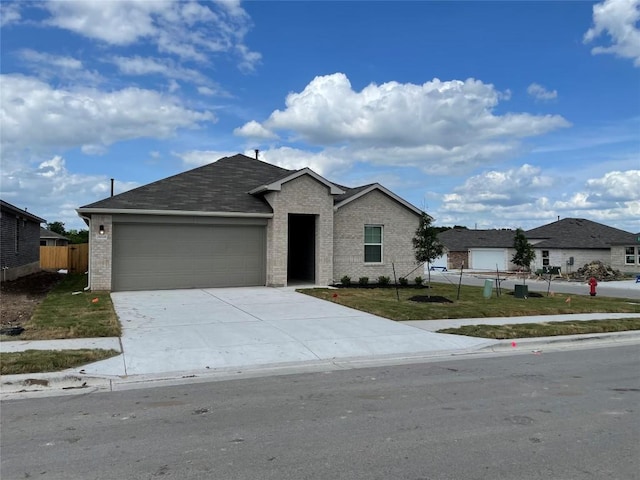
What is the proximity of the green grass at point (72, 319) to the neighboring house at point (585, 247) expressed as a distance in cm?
4099

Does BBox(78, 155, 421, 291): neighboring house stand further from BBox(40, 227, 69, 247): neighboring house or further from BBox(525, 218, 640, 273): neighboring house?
BBox(40, 227, 69, 247): neighboring house

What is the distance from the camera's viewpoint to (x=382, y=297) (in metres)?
17.6

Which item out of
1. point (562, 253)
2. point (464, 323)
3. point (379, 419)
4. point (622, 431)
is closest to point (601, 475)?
point (622, 431)

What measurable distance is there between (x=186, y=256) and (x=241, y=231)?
7.53 feet

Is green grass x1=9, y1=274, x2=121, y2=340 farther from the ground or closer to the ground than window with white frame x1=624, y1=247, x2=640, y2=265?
closer to the ground

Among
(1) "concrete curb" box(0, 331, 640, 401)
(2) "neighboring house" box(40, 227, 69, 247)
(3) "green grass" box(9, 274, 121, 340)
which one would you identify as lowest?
(1) "concrete curb" box(0, 331, 640, 401)

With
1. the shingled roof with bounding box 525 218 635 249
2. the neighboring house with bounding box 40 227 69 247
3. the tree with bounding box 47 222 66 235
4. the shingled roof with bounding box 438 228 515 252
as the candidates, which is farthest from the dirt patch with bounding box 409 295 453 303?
the tree with bounding box 47 222 66 235

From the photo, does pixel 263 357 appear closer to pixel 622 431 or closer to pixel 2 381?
pixel 2 381

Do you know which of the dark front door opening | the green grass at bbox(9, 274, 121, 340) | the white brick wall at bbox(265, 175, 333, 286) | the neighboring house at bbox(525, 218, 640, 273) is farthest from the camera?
the neighboring house at bbox(525, 218, 640, 273)

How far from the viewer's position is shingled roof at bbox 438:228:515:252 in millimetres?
52875

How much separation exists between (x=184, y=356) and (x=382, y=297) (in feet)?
32.4

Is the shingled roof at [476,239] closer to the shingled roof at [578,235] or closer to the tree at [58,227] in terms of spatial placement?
the shingled roof at [578,235]

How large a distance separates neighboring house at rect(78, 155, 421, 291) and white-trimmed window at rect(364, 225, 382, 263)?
0.14 ft

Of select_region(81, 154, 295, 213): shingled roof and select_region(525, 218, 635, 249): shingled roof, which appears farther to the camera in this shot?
select_region(525, 218, 635, 249): shingled roof
